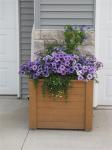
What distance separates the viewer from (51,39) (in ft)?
19.7

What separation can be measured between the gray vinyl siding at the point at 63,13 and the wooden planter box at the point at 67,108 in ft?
3.57

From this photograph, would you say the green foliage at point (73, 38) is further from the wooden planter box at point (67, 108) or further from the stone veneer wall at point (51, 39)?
the wooden planter box at point (67, 108)

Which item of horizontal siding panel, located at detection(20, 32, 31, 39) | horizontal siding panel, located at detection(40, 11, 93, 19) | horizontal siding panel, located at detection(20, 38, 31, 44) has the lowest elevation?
horizontal siding panel, located at detection(20, 38, 31, 44)

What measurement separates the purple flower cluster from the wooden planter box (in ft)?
0.35

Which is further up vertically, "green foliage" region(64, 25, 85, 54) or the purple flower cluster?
"green foliage" region(64, 25, 85, 54)

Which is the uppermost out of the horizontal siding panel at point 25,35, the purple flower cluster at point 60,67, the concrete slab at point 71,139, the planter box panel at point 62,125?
the horizontal siding panel at point 25,35

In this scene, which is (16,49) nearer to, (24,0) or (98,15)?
(24,0)

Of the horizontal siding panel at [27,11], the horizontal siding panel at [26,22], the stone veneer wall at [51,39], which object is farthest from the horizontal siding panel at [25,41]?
the stone veneer wall at [51,39]

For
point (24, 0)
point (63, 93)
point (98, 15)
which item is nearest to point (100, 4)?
point (98, 15)

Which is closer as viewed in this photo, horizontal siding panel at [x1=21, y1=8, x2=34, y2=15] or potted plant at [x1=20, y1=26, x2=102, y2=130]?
potted plant at [x1=20, y1=26, x2=102, y2=130]

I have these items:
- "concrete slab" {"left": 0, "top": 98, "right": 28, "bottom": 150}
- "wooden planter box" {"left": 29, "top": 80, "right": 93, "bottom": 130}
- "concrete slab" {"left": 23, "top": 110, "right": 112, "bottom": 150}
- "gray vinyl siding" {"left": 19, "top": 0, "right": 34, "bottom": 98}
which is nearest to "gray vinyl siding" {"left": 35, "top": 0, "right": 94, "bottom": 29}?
"wooden planter box" {"left": 29, "top": 80, "right": 93, "bottom": 130}

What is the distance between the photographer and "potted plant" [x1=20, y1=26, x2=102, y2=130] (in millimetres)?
5289

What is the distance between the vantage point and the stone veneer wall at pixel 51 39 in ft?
19.6

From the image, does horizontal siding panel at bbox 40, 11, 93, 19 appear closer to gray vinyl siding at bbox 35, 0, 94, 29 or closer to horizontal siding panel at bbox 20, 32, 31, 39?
gray vinyl siding at bbox 35, 0, 94, 29
